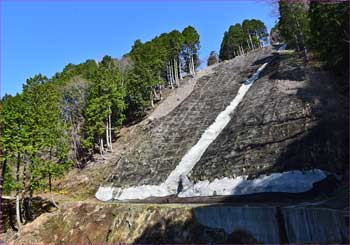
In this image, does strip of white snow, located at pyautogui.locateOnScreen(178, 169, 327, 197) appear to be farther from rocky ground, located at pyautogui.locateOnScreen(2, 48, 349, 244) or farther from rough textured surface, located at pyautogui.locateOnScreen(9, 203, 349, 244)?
rough textured surface, located at pyautogui.locateOnScreen(9, 203, 349, 244)

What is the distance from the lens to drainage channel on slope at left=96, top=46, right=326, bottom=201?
38.9 feet

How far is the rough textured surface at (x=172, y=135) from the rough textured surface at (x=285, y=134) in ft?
8.56

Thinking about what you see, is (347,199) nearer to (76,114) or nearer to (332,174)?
(332,174)

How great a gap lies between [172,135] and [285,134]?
951 cm

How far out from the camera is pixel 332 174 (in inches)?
451

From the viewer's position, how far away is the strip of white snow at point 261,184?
1155cm

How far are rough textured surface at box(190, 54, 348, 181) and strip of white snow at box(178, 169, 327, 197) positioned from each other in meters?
0.32

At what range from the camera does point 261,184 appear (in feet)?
41.4

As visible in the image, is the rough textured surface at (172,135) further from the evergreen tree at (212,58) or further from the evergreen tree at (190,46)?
the evergreen tree at (212,58)

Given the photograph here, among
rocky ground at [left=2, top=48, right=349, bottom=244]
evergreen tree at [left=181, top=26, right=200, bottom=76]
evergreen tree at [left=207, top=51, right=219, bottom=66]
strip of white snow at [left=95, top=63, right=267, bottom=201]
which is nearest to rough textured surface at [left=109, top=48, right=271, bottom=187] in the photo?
rocky ground at [left=2, top=48, right=349, bottom=244]

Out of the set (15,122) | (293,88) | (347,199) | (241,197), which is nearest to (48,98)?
(15,122)

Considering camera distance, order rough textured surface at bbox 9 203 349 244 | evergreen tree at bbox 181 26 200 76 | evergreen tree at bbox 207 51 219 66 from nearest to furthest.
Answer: rough textured surface at bbox 9 203 349 244 → evergreen tree at bbox 181 26 200 76 → evergreen tree at bbox 207 51 219 66

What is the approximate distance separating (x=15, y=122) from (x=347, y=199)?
15259 mm

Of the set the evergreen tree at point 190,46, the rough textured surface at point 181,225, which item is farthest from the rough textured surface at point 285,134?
the evergreen tree at point 190,46
